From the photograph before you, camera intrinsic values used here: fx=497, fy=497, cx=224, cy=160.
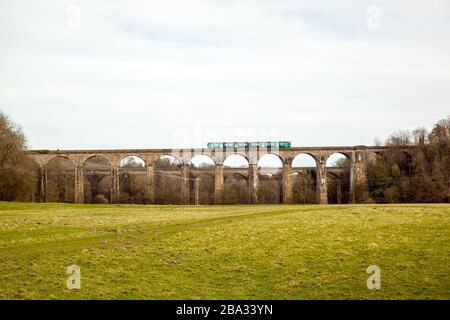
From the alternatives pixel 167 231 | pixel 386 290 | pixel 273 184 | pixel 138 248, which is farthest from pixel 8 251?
pixel 273 184

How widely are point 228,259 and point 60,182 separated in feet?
195

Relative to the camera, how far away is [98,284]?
12.2 metres

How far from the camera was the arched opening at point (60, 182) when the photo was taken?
64125 millimetres

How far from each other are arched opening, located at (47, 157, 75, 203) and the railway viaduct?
1.86 m

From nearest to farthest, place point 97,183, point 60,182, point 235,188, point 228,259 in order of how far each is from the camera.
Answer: point 228,259, point 60,182, point 235,188, point 97,183

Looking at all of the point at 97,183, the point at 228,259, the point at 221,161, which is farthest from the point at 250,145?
the point at 228,259

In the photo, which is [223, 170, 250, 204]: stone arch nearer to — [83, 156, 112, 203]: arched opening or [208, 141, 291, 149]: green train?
[208, 141, 291, 149]: green train

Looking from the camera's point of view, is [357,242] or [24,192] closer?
[357,242]

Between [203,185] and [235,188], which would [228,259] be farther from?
[203,185]

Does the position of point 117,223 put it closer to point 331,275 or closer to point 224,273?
point 224,273

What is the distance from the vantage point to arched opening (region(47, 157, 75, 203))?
64125mm

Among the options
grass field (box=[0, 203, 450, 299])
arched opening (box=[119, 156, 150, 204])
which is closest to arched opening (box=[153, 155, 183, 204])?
arched opening (box=[119, 156, 150, 204])

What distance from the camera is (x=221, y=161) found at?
61.5 meters

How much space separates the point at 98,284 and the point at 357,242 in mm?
9001
